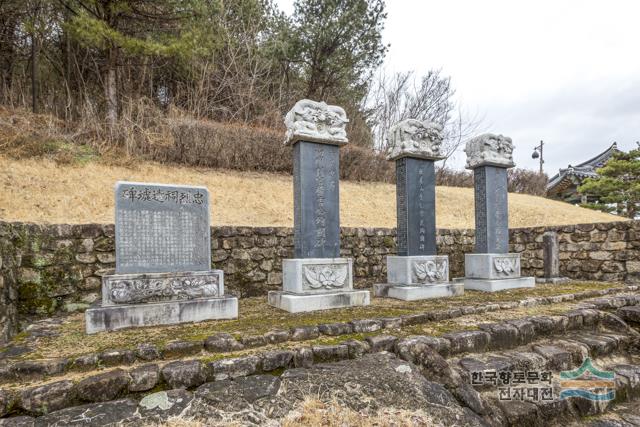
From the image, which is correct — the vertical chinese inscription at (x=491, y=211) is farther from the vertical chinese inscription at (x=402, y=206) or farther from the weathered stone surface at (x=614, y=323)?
the weathered stone surface at (x=614, y=323)

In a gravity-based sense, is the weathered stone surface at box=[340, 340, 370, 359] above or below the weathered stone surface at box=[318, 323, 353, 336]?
below

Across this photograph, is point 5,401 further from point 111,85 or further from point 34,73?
point 34,73

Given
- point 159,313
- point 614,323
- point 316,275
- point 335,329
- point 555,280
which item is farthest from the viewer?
point 555,280

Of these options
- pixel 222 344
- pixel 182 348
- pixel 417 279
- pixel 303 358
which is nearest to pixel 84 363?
pixel 182 348

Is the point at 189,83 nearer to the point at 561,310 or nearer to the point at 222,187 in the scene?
the point at 222,187

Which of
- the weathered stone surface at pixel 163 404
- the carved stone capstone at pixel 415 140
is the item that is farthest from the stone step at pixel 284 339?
the carved stone capstone at pixel 415 140

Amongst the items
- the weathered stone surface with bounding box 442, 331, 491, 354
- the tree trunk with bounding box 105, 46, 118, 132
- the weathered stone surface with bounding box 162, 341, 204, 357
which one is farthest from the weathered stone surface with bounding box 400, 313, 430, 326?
the tree trunk with bounding box 105, 46, 118, 132

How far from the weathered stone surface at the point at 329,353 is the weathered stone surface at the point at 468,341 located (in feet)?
3.15

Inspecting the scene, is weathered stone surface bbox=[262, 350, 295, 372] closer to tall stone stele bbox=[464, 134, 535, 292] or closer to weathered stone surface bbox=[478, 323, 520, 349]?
weathered stone surface bbox=[478, 323, 520, 349]

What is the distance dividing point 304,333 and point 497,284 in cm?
410

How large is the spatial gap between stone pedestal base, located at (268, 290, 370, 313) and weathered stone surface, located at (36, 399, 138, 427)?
2197 millimetres

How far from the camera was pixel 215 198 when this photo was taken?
8578 mm

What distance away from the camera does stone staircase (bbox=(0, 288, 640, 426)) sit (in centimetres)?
214

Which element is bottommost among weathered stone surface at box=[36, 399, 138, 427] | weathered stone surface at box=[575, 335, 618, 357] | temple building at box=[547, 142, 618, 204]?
weathered stone surface at box=[575, 335, 618, 357]
